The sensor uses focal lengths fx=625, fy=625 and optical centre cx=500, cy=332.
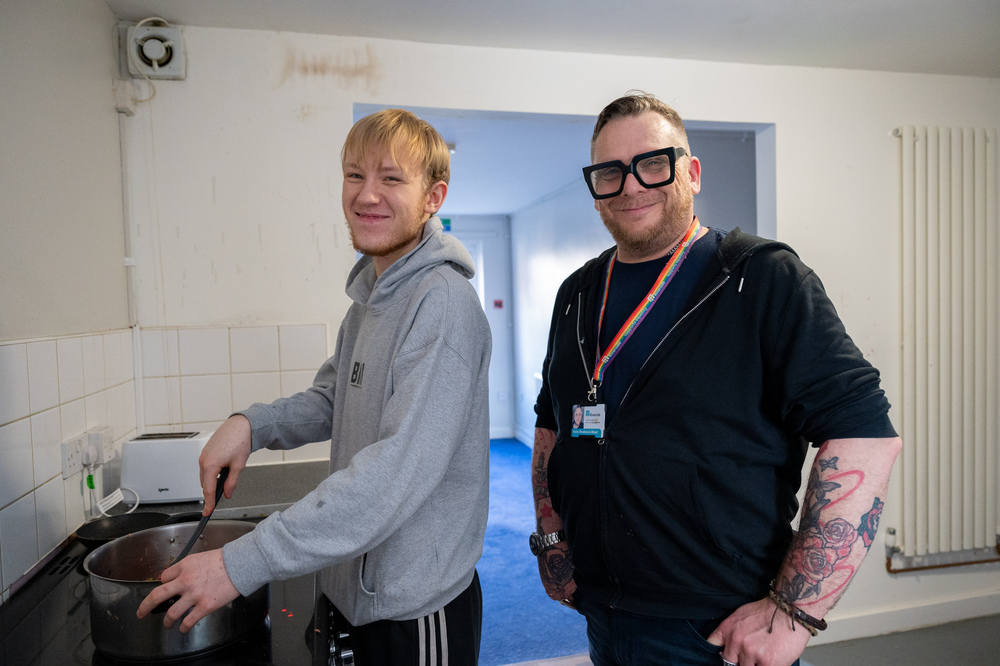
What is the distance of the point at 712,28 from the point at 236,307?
6.95ft

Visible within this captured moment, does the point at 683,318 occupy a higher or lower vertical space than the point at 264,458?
higher

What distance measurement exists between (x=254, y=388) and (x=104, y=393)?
53cm

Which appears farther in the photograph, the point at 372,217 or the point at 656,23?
the point at 656,23

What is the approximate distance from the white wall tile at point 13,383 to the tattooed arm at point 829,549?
4.94 feet

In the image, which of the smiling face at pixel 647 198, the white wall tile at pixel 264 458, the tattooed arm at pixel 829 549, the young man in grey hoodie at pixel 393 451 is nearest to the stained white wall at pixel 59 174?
the white wall tile at pixel 264 458

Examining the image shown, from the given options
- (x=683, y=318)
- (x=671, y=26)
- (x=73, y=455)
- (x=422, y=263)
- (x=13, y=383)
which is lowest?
(x=73, y=455)

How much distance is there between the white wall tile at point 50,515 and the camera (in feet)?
4.72

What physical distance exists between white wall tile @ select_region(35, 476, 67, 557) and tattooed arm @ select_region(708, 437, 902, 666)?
150 centimetres

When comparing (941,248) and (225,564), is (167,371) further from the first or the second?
(941,248)

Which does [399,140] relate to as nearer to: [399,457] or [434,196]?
[434,196]

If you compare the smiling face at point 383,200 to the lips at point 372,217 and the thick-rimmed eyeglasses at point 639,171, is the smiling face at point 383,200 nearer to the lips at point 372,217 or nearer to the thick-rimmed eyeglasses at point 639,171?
the lips at point 372,217

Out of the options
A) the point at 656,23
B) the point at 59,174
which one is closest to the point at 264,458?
the point at 59,174

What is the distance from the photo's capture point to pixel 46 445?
1.48 metres

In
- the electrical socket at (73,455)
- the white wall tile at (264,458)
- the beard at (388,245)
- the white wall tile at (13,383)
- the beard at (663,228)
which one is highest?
the beard at (663,228)
